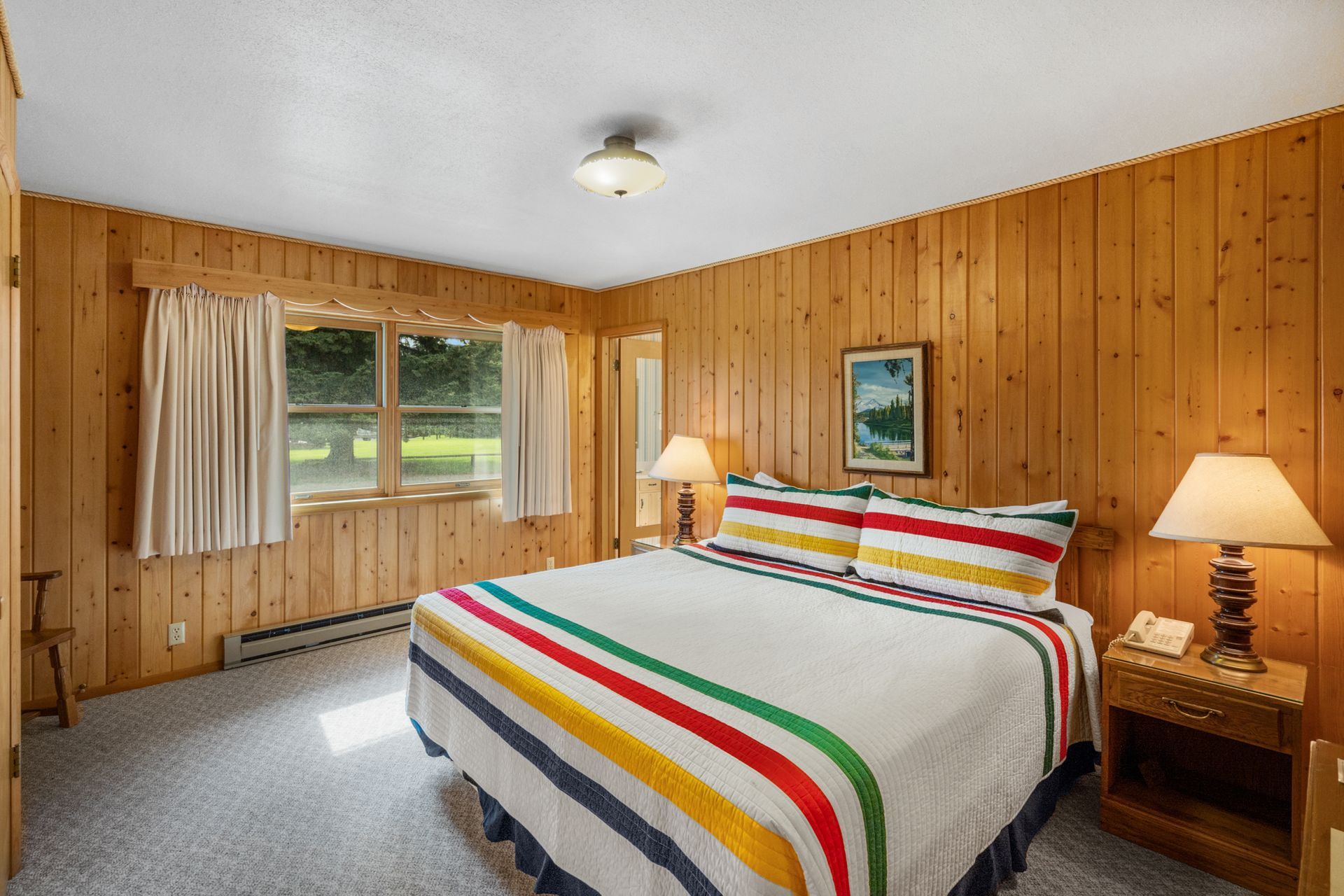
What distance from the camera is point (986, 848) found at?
1.75 metres

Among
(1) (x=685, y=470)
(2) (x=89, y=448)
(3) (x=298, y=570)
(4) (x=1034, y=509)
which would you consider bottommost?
(3) (x=298, y=570)

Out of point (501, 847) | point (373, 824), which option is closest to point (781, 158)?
point (501, 847)

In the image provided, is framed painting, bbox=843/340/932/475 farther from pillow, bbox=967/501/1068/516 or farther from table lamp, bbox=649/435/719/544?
table lamp, bbox=649/435/719/544

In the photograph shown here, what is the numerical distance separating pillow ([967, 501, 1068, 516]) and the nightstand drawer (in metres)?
0.67

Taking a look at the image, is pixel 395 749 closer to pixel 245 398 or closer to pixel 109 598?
pixel 109 598

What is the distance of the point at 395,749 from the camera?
2.70m

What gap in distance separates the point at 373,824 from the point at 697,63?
8.71 feet

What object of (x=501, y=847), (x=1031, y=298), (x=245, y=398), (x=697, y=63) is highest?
(x=697, y=63)

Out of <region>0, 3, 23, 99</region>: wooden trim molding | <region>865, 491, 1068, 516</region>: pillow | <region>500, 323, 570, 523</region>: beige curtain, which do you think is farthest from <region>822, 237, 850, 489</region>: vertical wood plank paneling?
<region>0, 3, 23, 99</region>: wooden trim molding

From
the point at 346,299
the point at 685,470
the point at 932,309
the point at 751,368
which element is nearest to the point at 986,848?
the point at 932,309

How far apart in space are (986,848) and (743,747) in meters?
0.88

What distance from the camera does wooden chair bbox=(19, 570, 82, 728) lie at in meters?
2.71

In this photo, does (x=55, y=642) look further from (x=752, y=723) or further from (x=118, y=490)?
(x=752, y=723)

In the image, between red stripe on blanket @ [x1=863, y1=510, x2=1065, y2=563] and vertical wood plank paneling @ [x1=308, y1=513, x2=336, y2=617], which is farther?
vertical wood plank paneling @ [x1=308, y1=513, x2=336, y2=617]
